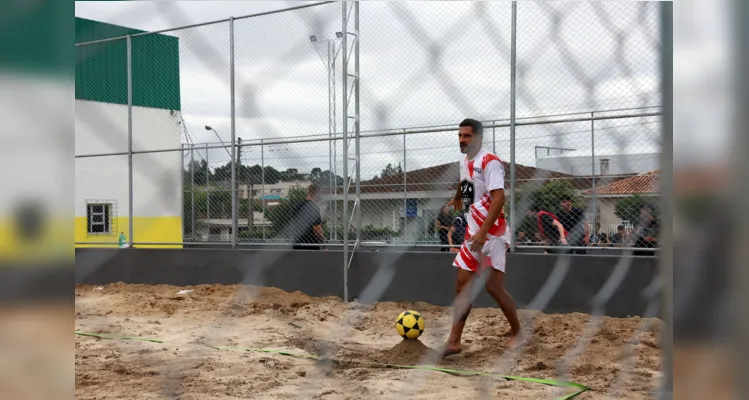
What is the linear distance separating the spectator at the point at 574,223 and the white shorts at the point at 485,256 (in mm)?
1747

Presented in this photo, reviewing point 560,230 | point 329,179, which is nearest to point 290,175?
point 329,179

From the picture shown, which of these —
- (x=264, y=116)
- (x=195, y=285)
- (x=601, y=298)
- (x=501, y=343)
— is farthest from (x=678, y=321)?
(x=195, y=285)

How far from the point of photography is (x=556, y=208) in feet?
17.6

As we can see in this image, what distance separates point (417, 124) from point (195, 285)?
2.91m

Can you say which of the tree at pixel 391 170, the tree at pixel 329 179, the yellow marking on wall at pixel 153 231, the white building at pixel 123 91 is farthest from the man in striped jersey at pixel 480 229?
the yellow marking on wall at pixel 153 231

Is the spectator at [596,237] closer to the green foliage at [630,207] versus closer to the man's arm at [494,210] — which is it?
the green foliage at [630,207]

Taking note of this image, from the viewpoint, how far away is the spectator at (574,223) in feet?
16.5

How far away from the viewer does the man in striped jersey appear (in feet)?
11.1

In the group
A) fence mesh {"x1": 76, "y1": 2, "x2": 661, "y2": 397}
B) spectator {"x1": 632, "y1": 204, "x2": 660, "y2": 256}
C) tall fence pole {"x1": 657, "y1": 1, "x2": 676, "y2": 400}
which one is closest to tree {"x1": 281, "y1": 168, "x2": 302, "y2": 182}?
fence mesh {"x1": 76, "y1": 2, "x2": 661, "y2": 397}

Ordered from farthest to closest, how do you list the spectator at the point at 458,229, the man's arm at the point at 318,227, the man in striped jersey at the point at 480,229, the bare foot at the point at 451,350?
the man's arm at the point at 318,227 < the spectator at the point at 458,229 < the man in striped jersey at the point at 480,229 < the bare foot at the point at 451,350

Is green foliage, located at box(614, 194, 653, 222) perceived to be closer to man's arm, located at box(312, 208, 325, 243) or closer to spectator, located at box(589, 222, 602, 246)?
spectator, located at box(589, 222, 602, 246)

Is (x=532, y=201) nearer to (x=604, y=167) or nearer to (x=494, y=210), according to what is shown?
(x=604, y=167)

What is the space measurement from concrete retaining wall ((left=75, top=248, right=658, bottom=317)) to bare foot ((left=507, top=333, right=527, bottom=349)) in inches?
51.0

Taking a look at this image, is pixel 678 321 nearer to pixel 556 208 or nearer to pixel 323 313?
pixel 323 313
